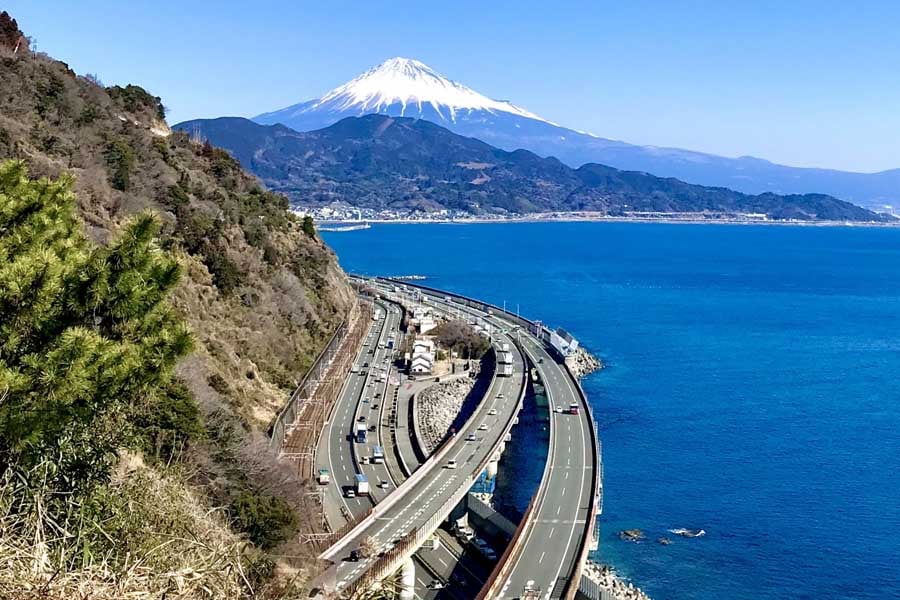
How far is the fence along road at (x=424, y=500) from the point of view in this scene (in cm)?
1167

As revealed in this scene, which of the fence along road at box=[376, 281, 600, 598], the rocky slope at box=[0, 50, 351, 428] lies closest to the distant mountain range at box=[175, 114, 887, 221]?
the rocky slope at box=[0, 50, 351, 428]

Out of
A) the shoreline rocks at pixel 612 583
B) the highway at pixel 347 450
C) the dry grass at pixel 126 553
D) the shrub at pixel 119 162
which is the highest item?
the shrub at pixel 119 162

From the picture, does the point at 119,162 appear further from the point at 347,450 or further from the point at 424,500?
the point at 424,500

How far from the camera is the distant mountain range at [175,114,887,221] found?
13600 cm

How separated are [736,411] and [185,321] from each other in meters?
21.7

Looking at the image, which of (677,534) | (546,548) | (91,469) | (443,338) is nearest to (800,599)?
(677,534)

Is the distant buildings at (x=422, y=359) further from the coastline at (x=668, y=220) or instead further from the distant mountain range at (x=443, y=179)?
the distant mountain range at (x=443, y=179)

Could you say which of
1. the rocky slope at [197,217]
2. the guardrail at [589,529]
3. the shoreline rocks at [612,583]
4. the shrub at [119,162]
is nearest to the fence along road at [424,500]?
the guardrail at [589,529]

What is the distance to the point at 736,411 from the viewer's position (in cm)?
2462

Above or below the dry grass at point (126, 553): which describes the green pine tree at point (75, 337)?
above

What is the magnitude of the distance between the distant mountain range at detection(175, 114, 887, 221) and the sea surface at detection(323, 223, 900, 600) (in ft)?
235

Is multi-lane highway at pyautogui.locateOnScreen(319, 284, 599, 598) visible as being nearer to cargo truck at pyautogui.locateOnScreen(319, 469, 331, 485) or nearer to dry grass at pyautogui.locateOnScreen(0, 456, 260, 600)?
cargo truck at pyautogui.locateOnScreen(319, 469, 331, 485)

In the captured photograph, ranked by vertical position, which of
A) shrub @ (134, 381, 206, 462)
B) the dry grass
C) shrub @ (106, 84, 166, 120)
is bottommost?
shrub @ (134, 381, 206, 462)

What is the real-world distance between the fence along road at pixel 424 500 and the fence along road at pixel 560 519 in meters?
1.38
